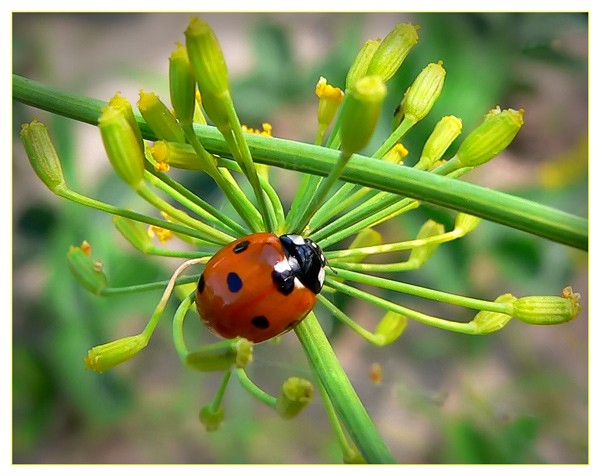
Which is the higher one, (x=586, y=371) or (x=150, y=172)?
(x=150, y=172)

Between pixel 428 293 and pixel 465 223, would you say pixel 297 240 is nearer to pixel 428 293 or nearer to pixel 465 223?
pixel 428 293

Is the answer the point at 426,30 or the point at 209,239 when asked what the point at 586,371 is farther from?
the point at 209,239

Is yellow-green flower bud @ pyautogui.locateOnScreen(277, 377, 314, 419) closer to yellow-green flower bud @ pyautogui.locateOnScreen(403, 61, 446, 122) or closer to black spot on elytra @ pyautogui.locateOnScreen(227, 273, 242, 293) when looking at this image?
black spot on elytra @ pyautogui.locateOnScreen(227, 273, 242, 293)

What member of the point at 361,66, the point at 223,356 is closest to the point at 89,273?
the point at 223,356

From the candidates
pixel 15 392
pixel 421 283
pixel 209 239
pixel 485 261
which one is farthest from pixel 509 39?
pixel 15 392

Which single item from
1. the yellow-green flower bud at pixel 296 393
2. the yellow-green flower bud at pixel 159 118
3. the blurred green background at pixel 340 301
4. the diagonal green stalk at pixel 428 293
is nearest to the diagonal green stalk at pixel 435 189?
the yellow-green flower bud at pixel 159 118

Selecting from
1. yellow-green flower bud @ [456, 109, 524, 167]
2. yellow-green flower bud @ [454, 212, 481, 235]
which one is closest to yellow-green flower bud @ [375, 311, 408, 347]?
yellow-green flower bud @ [454, 212, 481, 235]
